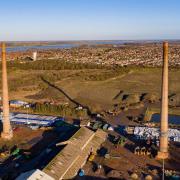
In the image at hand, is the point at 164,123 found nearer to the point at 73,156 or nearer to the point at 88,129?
the point at 88,129

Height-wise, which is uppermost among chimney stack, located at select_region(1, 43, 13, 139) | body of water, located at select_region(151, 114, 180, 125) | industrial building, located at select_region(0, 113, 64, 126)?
chimney stack, located at select_region(1, 43, 13, 139)

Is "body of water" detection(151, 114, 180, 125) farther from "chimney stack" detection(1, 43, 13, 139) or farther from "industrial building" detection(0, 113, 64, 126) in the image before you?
"chimney stack" detection(1, 43, 13, 139)

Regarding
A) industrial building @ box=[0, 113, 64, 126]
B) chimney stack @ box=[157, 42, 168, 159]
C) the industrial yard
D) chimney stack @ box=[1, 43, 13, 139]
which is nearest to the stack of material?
the industrial yard

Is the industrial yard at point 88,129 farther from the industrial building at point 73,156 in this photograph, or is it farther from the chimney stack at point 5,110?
the chimney stack at point 5,110

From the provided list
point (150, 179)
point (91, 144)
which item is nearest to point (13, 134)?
point (91, 144)

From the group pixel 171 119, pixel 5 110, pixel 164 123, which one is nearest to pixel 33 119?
pixel 5 110

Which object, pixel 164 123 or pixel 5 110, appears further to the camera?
pixel 5 110

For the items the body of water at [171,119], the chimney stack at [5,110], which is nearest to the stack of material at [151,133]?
the body of water at [171,119]

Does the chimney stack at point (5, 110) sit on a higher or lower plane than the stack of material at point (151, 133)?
higher

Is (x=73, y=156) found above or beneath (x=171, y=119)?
above
